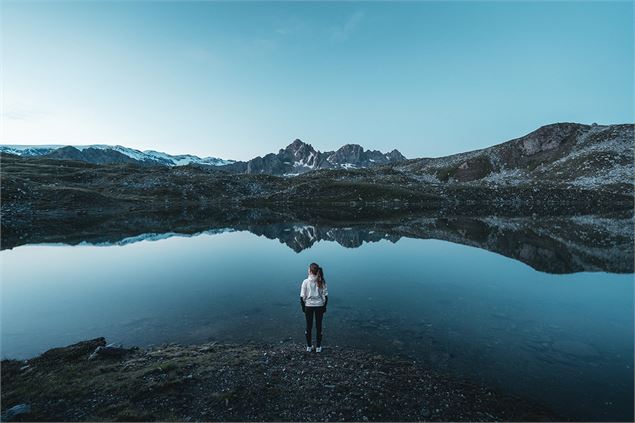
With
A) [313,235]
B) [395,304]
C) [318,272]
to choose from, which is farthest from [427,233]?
[318,272]

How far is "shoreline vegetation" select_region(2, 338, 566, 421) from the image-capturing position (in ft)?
44.8

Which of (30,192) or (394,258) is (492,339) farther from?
(30,192)

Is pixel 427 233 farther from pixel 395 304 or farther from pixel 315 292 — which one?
pixel 315 292

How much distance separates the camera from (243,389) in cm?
1532

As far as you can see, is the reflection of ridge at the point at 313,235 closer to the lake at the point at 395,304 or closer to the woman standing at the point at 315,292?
the lake at the point at 395,304

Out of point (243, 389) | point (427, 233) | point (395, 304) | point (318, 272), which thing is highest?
point (318, 272)

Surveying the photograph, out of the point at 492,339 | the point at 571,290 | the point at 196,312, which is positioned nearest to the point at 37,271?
the point at 196,312

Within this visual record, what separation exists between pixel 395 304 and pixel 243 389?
16.3 meters

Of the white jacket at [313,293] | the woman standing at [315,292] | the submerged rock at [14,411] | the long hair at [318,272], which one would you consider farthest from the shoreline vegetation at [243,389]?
the long hair at [318,272]

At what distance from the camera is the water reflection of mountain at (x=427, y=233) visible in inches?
1768

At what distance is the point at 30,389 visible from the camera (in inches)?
617

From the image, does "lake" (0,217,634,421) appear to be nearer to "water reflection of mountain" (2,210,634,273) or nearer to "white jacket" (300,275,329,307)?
"water reflection of mountain" (2,210,634,273)

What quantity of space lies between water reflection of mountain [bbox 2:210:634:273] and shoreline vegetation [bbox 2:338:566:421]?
31.4 m

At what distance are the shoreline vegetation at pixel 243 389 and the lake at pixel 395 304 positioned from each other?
2268 millimetres
